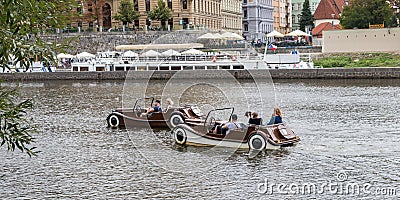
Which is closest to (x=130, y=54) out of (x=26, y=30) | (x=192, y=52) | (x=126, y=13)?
(x=192, y=52)

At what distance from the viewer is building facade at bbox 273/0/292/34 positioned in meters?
166

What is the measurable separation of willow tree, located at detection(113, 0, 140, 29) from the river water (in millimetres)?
60003

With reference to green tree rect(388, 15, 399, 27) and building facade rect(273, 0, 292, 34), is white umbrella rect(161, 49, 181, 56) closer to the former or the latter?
green tree rect(388, 15, 399, 27)

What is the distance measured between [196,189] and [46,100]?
3160cm

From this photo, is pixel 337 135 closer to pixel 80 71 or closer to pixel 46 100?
pixel 46 100

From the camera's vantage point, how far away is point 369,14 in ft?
286

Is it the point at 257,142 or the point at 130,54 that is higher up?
the point at 130,54

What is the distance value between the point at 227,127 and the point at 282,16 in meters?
146

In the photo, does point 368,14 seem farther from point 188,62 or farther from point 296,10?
point 296,10

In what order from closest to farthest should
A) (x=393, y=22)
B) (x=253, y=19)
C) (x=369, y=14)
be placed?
1. (x=369, y=14)
2. (x=393, y=22)
3. (x=253, y=19)

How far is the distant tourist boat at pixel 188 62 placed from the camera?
72.2 metres

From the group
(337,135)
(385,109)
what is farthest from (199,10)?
(337,135)

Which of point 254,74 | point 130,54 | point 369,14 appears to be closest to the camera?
point 254,74

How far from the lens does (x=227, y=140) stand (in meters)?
28.4
